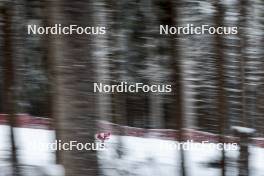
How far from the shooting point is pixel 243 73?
7230 mm

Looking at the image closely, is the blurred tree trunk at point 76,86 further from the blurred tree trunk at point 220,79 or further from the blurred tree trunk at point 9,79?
the blurred tree trunk at point 9,79

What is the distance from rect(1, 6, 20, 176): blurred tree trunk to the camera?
750 cm

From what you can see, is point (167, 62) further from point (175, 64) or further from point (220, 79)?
point (220, 79)

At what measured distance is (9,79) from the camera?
300 inches

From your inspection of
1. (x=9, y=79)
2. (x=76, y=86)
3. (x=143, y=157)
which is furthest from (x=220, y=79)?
(x=76, y=86)

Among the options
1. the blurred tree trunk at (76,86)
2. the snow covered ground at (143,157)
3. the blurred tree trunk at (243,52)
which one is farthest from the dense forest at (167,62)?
the blurred tree trunk at (76,86)

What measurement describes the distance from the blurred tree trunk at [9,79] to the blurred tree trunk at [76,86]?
11.7 ft

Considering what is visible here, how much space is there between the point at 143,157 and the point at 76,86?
12.1 feet

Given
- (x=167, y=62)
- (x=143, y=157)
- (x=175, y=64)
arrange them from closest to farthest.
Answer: (x=175, y=64), (x=167, y=62), (x=143, y=157)

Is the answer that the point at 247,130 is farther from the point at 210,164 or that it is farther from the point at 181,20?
the point at 181,20

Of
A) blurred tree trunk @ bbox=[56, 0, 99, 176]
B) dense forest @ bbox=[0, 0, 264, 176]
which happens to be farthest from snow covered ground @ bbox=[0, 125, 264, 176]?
blurred tree trunk @ bbox=[56, 0, 99, 176]

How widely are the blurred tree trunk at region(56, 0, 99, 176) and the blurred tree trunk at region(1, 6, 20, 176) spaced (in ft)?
11.7

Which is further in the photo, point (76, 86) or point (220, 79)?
point (220, 79)

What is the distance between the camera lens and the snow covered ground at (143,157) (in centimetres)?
721
